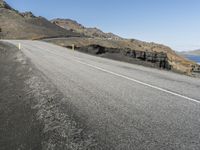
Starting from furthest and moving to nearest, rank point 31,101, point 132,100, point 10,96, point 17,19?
1. point 17,19
2. point 10,96
3. point 31,101
4. point 132,100

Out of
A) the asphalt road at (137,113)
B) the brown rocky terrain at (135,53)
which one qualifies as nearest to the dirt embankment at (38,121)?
the asphalt road at (137,113)

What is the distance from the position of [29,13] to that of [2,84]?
140 metres

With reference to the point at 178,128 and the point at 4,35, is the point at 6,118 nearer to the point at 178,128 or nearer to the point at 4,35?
the point at 178,128

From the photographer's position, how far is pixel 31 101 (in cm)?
957

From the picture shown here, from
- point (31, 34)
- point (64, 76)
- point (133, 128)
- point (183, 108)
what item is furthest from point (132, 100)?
point (31, 34)

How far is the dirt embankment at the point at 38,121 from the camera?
5.78 metres

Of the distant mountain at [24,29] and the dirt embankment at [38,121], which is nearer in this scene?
the dirt embankment at [38,121]

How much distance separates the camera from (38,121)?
739 centimetres

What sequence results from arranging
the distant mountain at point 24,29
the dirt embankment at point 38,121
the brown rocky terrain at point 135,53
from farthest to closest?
1. the distant mountain at point 24,29
2. the brown rocky terrain at point 135,53
3. the dirt embankment at point 38,121

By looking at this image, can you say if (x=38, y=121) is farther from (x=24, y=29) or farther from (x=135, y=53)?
(x=24, y=29)

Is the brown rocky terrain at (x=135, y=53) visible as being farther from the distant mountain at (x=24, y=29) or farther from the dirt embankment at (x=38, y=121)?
the distant mountain at (x=24, y=29)

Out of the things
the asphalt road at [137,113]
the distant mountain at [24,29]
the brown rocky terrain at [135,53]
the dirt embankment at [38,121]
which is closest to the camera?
the asphalt road at [137,113]

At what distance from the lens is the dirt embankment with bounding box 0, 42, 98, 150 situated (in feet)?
19.0

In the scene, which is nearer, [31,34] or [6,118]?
[6,118]
